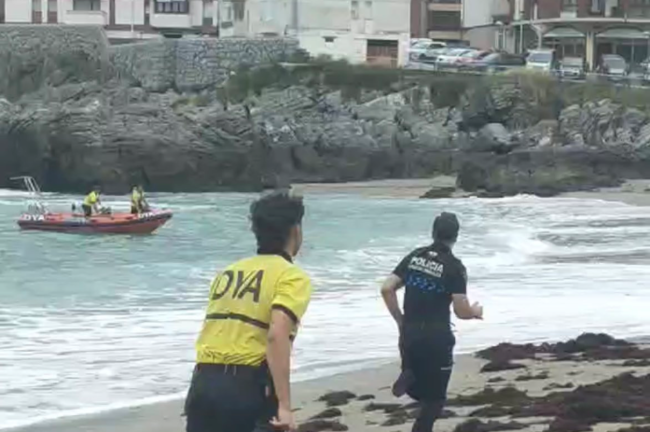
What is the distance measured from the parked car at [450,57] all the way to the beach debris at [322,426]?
56819 millimetres

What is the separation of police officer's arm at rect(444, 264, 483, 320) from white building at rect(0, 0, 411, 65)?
64.5 meters

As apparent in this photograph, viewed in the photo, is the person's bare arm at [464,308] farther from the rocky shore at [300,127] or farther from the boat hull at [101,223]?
the rocky shore at [300,127]

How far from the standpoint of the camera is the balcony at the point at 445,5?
90.1 metres

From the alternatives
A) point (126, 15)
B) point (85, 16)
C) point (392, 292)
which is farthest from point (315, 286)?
point (126, 15)

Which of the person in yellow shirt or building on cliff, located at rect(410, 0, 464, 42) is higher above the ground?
building on cliff, located at rect(410, 0, 464, 42)

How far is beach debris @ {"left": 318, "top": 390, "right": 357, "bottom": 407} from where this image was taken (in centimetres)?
1370

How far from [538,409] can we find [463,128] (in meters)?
52.0

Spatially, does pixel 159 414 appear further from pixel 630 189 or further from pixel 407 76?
pixel 407 76

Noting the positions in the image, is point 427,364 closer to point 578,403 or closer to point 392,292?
point 392,292

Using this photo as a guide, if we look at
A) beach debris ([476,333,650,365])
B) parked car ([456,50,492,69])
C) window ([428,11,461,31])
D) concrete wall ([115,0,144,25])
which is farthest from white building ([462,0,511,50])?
beach debris ([476,333,650,365])

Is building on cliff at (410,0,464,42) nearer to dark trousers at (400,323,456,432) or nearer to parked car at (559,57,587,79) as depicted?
parked car at (559,57,587,79)

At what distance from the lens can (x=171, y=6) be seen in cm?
9094

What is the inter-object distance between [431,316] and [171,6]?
275 feet

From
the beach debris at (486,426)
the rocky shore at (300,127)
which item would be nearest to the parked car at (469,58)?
the rocky shore at (300,127)
